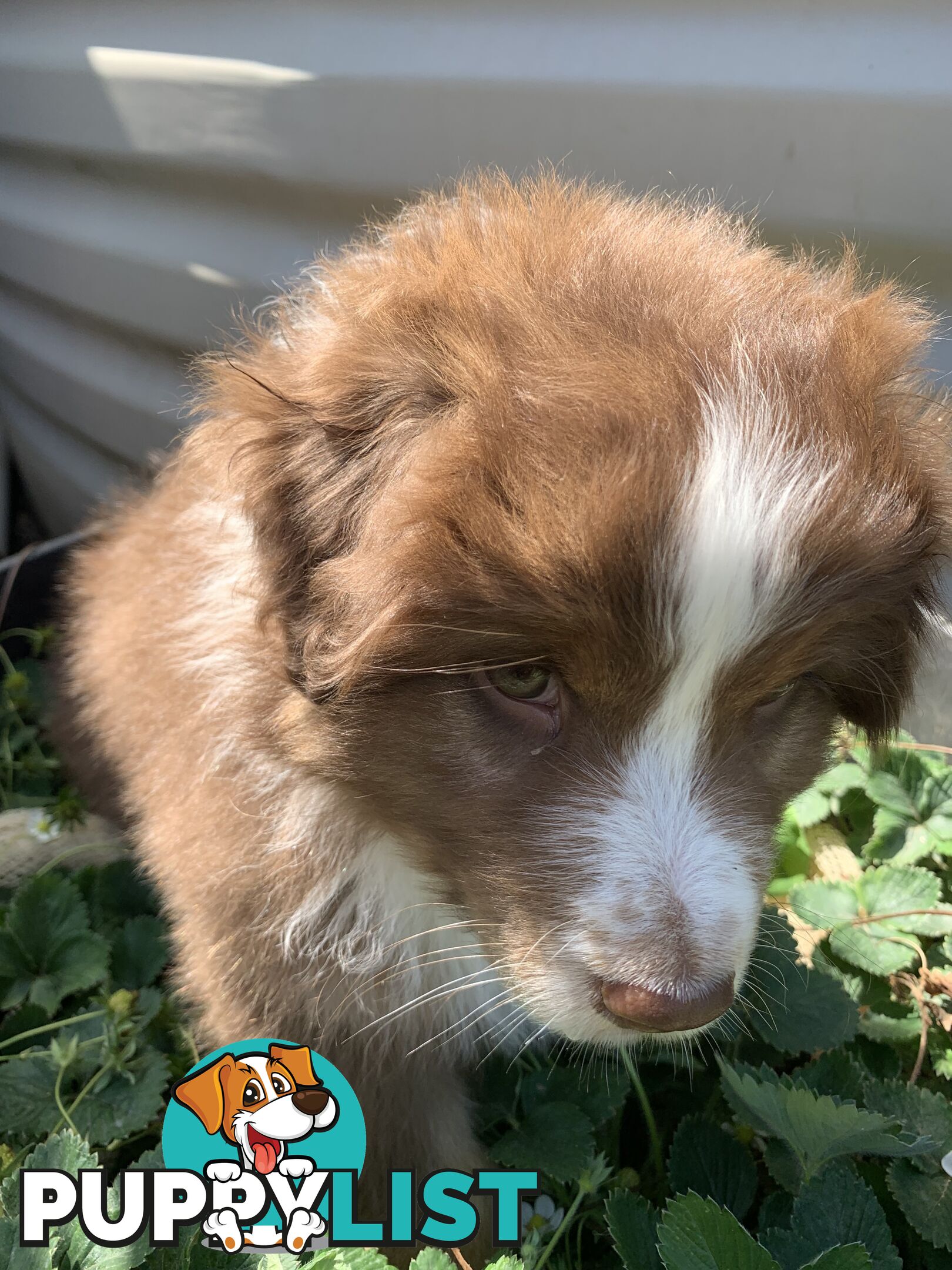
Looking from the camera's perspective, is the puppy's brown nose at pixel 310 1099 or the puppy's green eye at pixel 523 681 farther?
the puppy's brown nose at pixel 310 1099

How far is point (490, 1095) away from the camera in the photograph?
245 centimetres

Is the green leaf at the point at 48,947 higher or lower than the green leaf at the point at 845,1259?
lower

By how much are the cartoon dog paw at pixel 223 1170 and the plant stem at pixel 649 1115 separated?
0.82m

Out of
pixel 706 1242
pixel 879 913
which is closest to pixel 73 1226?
pixel 706 1242

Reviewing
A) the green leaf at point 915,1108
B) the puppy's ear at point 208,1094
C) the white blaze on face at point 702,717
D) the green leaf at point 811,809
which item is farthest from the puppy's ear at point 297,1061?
the green leaf at point 811,809

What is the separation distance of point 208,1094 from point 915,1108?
1368 millimetres

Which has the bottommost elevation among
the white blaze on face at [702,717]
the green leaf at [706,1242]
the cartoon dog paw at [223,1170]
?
the cartoon dog paw at [223,1170]

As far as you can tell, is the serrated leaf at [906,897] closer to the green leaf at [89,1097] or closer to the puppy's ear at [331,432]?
the puppy's ear at [331,432]

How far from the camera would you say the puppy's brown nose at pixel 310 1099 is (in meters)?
1.79

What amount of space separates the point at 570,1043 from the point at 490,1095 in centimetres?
22

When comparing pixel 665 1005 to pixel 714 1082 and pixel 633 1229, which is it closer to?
pixel 633 1229

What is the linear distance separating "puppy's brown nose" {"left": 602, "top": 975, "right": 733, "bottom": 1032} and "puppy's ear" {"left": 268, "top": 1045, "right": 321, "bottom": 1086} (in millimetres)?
609

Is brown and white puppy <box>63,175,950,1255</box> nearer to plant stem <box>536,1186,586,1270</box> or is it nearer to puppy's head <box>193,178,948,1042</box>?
puppy's head <box>193,178,948,1042</box>

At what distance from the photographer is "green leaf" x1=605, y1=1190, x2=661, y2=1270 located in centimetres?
178
